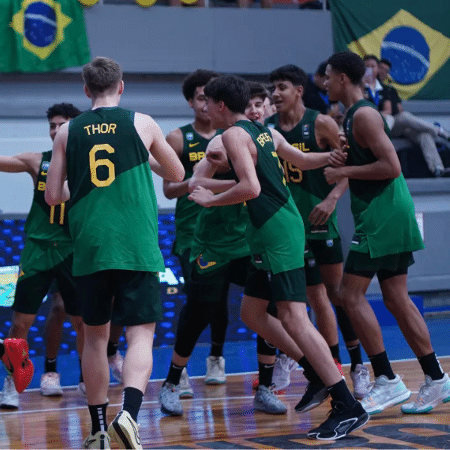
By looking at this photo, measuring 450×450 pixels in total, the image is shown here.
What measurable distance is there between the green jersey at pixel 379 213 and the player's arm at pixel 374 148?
0.06 m

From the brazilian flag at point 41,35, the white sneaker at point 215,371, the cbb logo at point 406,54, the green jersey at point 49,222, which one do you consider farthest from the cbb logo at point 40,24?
the white sneaker at point 215,371

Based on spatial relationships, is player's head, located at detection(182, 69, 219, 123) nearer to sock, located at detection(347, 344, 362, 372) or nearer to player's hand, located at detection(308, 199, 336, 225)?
player's hand, located at detection(308, 199, 336, 225)

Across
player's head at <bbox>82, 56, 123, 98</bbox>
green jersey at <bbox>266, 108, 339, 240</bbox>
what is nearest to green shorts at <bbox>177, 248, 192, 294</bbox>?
green jersey at <bbox>266, 108, 339, 240</bbox>

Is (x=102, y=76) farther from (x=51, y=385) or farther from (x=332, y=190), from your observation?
(x=51, y=385)

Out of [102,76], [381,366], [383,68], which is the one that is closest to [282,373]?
[381,366]

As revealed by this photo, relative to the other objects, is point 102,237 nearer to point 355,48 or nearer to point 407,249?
point 407,249

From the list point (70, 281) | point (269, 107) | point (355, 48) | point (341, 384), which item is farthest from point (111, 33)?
point (341, 384)

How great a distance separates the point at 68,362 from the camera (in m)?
7.30

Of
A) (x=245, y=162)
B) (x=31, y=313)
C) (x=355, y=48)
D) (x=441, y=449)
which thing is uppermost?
(x=355, y=48)

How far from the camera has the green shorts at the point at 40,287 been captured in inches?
225

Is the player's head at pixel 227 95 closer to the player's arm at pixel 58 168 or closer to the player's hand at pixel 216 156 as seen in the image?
the player's hand at pixel 216 156

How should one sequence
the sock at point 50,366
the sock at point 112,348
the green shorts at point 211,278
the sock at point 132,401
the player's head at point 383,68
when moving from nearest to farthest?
the sock at point 132,401 → the green shorts at point 211,278 → the sock at point 50,366 → the sock at point 112,348 → the player's head at point 383,68

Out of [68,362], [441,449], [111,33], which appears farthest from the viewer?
[111,33]

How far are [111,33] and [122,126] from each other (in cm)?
688
